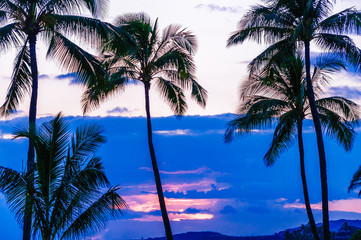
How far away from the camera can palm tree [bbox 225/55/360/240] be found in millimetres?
25500

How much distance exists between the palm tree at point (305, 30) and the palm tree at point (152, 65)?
8.56 ft

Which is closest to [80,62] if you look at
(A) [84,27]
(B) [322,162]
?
(A) [84,27]

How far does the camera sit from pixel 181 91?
26609 millimetres

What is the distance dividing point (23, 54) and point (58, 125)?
597cm

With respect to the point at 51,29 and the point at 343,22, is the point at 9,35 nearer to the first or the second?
the point at 51,29

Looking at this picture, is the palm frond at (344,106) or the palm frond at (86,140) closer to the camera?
the palm frond at (86,140)

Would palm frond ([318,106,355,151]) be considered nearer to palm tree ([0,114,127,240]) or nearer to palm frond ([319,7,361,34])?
palm frond ([319,7,361,34])

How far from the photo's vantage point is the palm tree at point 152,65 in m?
25.0

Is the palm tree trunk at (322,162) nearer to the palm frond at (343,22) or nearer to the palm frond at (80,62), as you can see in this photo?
the palm frond at (343,22)

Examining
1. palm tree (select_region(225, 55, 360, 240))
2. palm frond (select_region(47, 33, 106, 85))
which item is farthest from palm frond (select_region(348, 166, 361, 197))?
palm frond (select_region(47, 33, 106, 85))

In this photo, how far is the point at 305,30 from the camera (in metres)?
22.8

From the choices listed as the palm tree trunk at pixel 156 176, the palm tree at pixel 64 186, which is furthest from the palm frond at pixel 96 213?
the palm tree trunk at pixel 156 176

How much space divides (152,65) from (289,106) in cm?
715

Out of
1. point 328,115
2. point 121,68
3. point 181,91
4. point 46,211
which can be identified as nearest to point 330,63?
point 328,115
